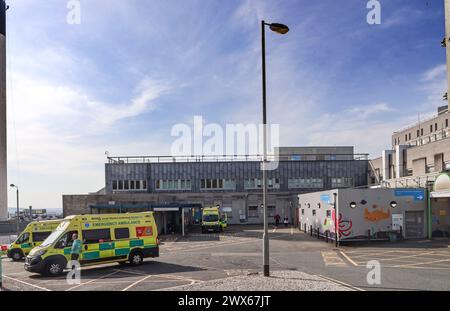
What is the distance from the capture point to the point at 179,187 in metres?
→ 54.6

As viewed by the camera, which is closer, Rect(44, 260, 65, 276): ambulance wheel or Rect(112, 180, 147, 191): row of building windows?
Rect(44, 260, 65, 276): ambulance wheel

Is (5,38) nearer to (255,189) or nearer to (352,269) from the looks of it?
(255,189)

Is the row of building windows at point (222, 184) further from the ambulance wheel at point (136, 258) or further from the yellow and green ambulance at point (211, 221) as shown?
the ambulance wheel at point (136, 258)

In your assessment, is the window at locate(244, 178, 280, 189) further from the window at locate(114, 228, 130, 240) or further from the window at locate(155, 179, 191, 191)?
the window at locate(114, 228, 130, 240)

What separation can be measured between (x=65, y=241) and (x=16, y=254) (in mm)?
8167

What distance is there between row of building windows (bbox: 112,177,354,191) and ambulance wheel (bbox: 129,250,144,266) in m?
35.5

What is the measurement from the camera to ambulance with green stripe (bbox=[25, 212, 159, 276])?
16.4 m

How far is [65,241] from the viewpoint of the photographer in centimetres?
1700

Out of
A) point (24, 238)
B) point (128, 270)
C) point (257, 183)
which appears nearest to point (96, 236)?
point (128, 270)

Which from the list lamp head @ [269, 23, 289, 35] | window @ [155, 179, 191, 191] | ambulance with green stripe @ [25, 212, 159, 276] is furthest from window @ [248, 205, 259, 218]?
lamp head @ [269, 23, 289, 35]

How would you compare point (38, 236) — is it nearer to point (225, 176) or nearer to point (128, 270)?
point (128, 270)

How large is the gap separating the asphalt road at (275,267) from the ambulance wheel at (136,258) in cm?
43

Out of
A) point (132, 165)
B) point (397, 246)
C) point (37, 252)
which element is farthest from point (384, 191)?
point (132, 165)
